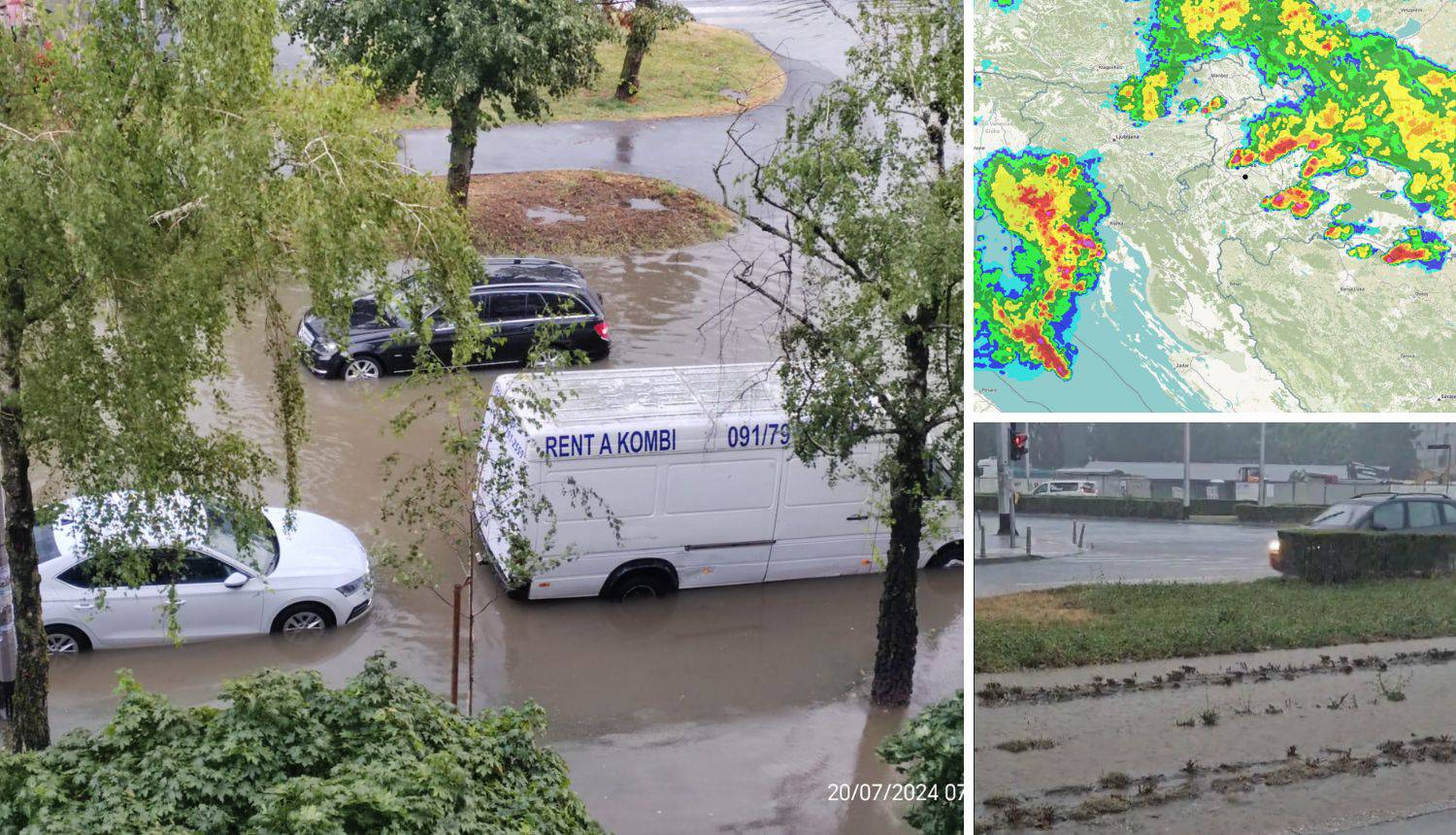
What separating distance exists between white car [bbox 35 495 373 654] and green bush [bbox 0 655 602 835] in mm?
3101

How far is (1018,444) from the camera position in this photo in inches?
185

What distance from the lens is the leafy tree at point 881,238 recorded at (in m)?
8.49

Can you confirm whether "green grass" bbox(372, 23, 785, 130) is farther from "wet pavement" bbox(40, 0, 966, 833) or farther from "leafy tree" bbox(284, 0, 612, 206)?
"wet pavement" bbox(40, 0, 966, 833)

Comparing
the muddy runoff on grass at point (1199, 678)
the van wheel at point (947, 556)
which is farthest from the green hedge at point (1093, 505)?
the van wheel at point (947, 556)

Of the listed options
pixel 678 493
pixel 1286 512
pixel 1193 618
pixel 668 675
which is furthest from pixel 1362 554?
pixel 678 493

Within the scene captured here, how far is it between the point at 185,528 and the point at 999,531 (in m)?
5.46

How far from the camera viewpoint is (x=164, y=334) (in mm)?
6934

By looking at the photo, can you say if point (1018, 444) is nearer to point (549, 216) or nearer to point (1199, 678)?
point (1199, 678)

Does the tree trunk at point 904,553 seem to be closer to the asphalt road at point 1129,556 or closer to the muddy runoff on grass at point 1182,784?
→ the asphalt road at point 1129,556

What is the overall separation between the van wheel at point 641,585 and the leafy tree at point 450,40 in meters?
7.02

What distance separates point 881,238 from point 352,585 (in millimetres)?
5558

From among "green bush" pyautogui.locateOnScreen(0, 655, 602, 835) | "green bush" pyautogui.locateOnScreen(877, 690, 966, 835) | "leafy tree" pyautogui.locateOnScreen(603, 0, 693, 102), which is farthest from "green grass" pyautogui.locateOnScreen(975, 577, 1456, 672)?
"leafy tree" pyautogui.locateOnScreen(603, 0, 693, 102)

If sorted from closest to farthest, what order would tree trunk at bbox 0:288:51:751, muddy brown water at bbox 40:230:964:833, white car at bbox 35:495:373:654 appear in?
1. tree trunk at bbox 0:288:51:751
2. muddy brown water at bbox 40:230:964:833
3. white car at bbox 35:495:373:654

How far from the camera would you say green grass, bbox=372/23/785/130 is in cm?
2473
